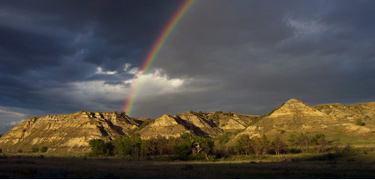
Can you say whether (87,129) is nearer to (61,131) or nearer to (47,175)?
(61,131)

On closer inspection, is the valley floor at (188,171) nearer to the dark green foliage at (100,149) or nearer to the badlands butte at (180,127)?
the dark green foliage at (100,149)

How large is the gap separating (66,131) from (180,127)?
60.0 metres

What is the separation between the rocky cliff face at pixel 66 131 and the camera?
414 feet

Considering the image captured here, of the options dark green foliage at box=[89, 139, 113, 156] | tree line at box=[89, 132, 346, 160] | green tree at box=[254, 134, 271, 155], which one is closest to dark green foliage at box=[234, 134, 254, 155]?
tree line at box=[89, 132, 346, 160]

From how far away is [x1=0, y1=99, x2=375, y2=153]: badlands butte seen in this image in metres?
105

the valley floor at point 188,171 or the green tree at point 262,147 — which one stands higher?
the green tree at point 262,147

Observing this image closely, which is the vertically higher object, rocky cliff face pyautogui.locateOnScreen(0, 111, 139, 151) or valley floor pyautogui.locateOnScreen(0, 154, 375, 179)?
rocky cliff face pyautogui.locateOnScreen(0, 111, 139, 151)

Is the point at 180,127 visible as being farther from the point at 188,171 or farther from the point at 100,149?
the point at 188,171

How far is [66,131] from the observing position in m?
140

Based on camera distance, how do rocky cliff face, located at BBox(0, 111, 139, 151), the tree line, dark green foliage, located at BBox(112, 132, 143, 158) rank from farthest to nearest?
rocky cliff face, located at BBox(0, 111, 139, 151) < dark green foliage, located at BBox(112, 132, 143, 158) < the tree line

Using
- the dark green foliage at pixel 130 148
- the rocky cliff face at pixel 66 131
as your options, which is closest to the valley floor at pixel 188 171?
the dark green foliage at pixel 130 148

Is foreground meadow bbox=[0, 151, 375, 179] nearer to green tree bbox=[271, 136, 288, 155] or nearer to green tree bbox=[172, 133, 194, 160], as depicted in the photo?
green tree bbox=[172, 133, 194, 160]

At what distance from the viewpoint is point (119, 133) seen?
14562 centimetres

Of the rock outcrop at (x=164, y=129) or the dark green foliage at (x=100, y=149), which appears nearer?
the dark green foliage at (x=100, y=149)
